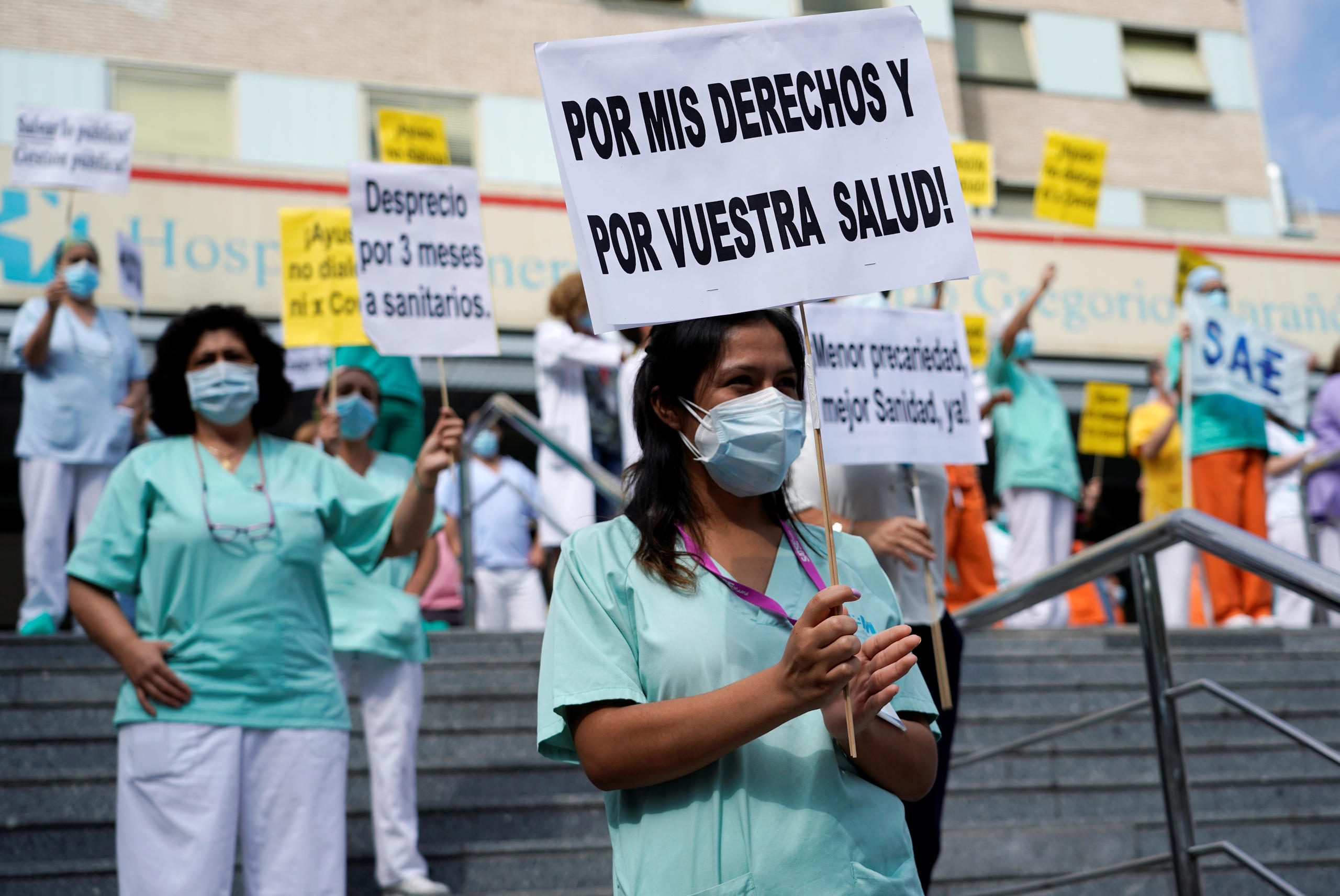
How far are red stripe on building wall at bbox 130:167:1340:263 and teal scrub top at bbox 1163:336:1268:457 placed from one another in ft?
15.3

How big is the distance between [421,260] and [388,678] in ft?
4.67

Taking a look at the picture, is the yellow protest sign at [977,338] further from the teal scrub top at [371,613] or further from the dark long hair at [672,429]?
the dark long hair at [672,429]

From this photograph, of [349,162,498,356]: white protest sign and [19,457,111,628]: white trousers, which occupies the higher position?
[349,162,498,356]: white protest sign

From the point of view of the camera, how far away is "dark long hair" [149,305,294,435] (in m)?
3.97

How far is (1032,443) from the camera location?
8156 millimetres

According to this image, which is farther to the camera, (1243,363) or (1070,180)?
(1070,180)

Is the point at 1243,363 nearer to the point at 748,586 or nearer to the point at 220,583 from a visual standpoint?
the point at 220,583

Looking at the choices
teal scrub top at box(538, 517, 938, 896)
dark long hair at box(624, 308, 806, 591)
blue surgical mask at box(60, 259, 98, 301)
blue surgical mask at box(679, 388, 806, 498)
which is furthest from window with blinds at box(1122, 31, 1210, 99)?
teal scrub top at box(538, 517, 938, 896)

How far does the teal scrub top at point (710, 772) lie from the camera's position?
1.99 m

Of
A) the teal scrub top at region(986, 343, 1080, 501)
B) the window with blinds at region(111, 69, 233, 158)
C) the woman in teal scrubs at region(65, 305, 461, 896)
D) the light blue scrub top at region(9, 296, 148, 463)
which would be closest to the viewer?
the woman in teal scrubs at region(65, 305, 461, 896)

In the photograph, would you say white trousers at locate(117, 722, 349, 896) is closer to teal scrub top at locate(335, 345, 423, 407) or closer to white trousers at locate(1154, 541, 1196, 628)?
teal scrub top at locate(335, 345, 423, 407)

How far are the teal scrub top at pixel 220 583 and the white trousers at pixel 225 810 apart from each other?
0.05 meters

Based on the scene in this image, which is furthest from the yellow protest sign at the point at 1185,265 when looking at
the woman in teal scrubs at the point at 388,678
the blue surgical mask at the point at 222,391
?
the blue surgical mask at the point at 222,391

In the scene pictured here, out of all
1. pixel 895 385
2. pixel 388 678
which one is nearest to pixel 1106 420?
pixel 895 385
